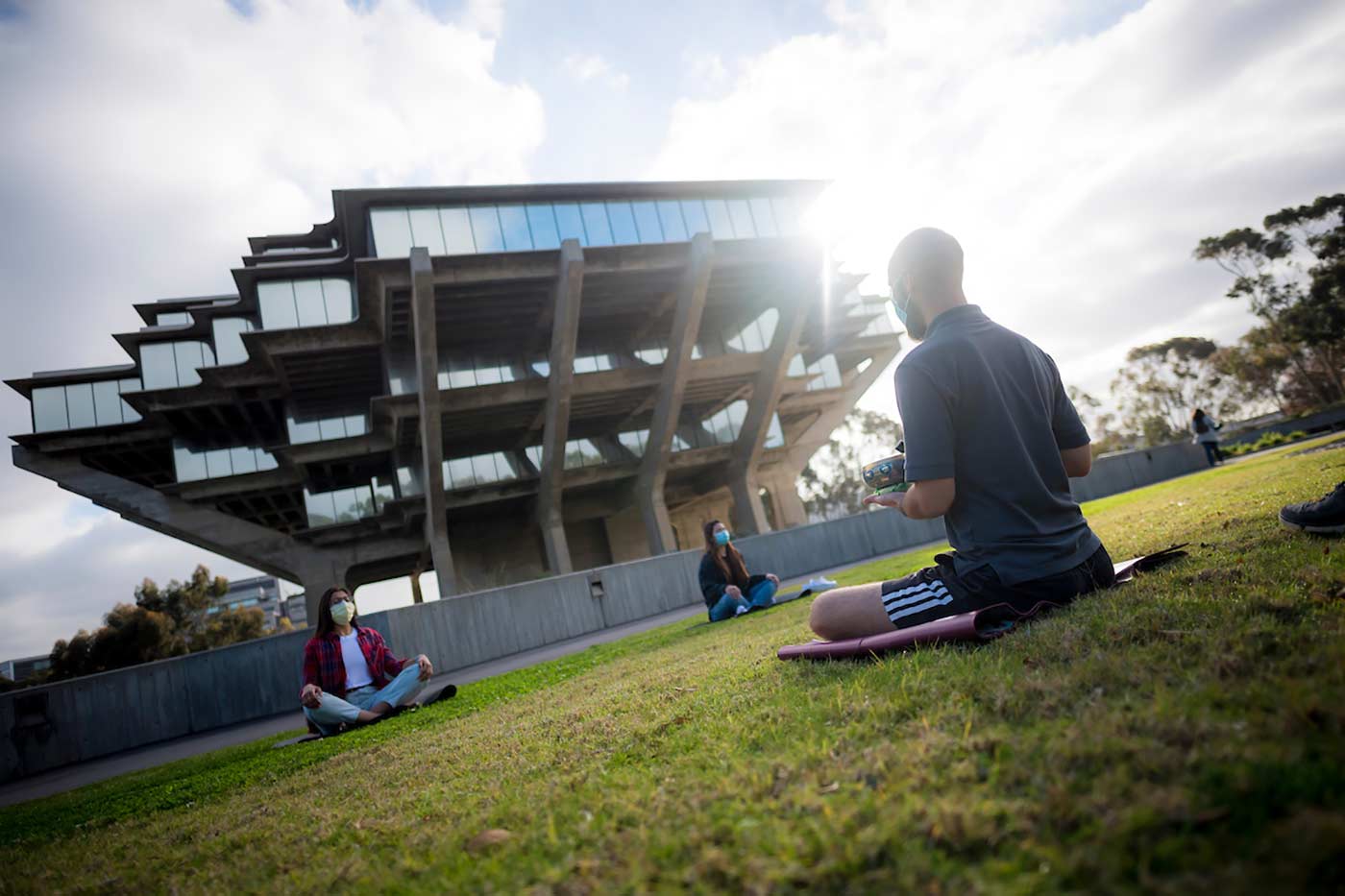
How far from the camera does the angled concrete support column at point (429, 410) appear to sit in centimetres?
2302

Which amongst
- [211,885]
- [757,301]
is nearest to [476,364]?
[757,301]

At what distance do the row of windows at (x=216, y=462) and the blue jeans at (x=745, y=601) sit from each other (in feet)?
92.3

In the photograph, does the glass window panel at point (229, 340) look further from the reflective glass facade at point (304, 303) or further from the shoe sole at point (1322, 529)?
the shoe sole at point (1322, 529)

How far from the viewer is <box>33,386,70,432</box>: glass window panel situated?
29.8 meters

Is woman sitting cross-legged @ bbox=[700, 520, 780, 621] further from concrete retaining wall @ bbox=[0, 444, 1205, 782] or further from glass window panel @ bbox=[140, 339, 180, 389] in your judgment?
glass window panel @ bbox=[140, 339, 180, 389]

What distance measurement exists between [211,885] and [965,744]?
269 cm

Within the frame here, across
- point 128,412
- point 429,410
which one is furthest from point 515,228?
point 128,412

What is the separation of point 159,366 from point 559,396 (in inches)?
674

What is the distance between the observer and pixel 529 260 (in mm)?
25047

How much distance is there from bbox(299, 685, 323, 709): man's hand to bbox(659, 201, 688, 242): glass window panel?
78.7 feet

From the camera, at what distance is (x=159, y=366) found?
2841cm

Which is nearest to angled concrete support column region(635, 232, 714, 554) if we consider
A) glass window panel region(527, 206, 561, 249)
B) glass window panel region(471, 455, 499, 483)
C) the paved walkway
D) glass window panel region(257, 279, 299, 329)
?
glass window panel region(527, 206, 561, 249)

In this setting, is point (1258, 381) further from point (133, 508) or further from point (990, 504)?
point (133, 508)

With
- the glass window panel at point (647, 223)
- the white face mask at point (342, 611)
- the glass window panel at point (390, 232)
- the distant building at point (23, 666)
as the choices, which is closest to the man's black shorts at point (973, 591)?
the white face mask at point (342, 611)
